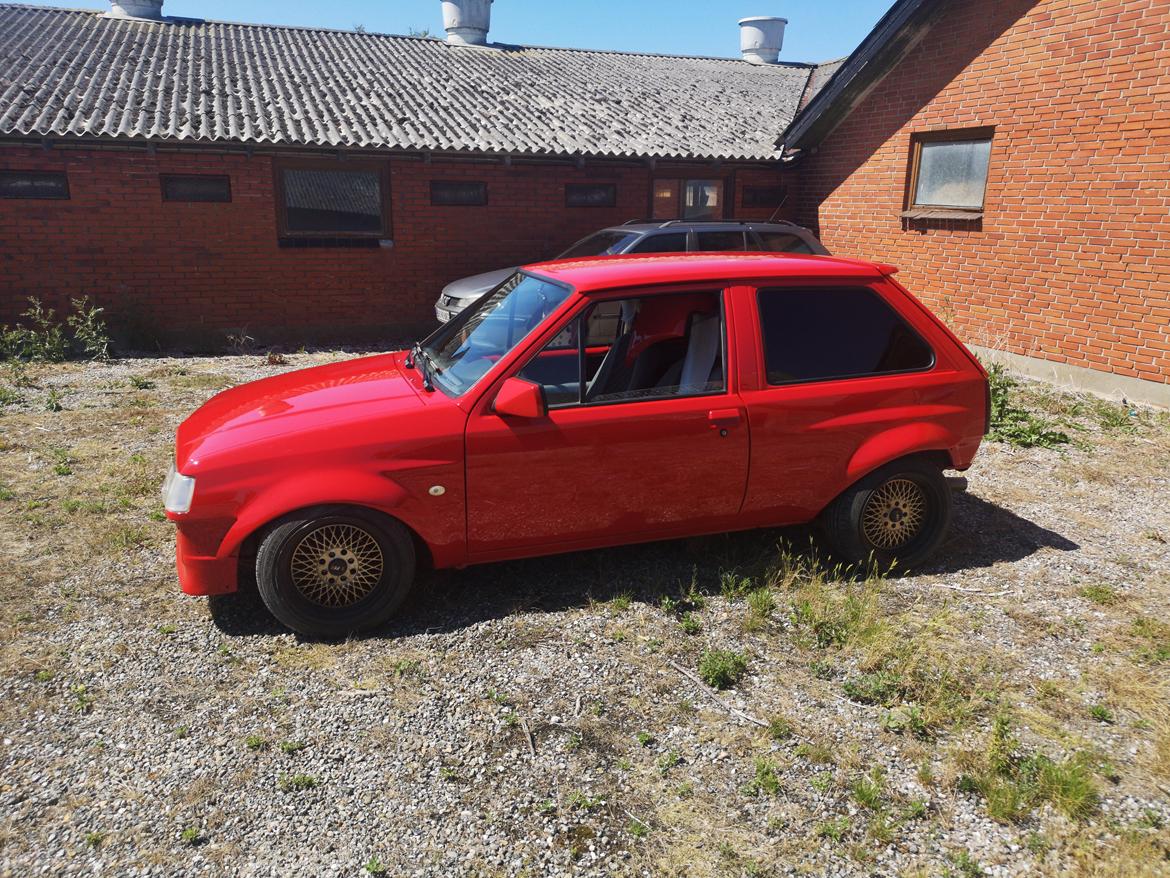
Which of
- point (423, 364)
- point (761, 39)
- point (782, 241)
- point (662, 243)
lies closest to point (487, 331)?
point (423, 364)

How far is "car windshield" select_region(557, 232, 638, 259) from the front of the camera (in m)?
9.92

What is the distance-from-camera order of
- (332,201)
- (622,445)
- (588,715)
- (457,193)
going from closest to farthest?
1. (588,715)
2. (622,445)
3. (332,201)
4. (457,193)

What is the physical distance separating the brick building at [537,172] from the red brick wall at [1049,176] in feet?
0.09

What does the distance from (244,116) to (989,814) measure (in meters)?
12.4

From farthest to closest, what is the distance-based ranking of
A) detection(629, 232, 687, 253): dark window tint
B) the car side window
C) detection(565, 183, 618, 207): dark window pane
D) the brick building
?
detection(565, 183, 618, 207): dark window pane < detection(629, 232, 687, 253): dark window tint < the brick building < the car side window

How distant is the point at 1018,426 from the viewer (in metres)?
7.43

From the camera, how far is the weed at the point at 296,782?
2930mm

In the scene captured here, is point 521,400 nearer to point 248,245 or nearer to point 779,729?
point 779,729

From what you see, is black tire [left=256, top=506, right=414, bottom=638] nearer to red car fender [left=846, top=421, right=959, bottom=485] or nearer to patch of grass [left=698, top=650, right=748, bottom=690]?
patch of grass [left=698, top=650, right=748, bottom=690]

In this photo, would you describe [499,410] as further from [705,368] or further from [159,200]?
[159,200]

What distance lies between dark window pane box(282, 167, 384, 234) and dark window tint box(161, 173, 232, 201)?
0.83 metres

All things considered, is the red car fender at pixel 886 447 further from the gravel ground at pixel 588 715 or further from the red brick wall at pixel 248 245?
the red brick wall at pixel 248 245

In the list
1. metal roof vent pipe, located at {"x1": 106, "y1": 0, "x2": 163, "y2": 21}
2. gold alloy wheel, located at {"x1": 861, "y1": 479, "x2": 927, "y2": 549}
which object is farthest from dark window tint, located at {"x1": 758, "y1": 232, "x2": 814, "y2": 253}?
metal roof vent pipe, located at {"x1": 106, "y1": 0, "x2": 163, "y2": 21}

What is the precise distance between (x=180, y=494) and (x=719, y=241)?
309 inches
